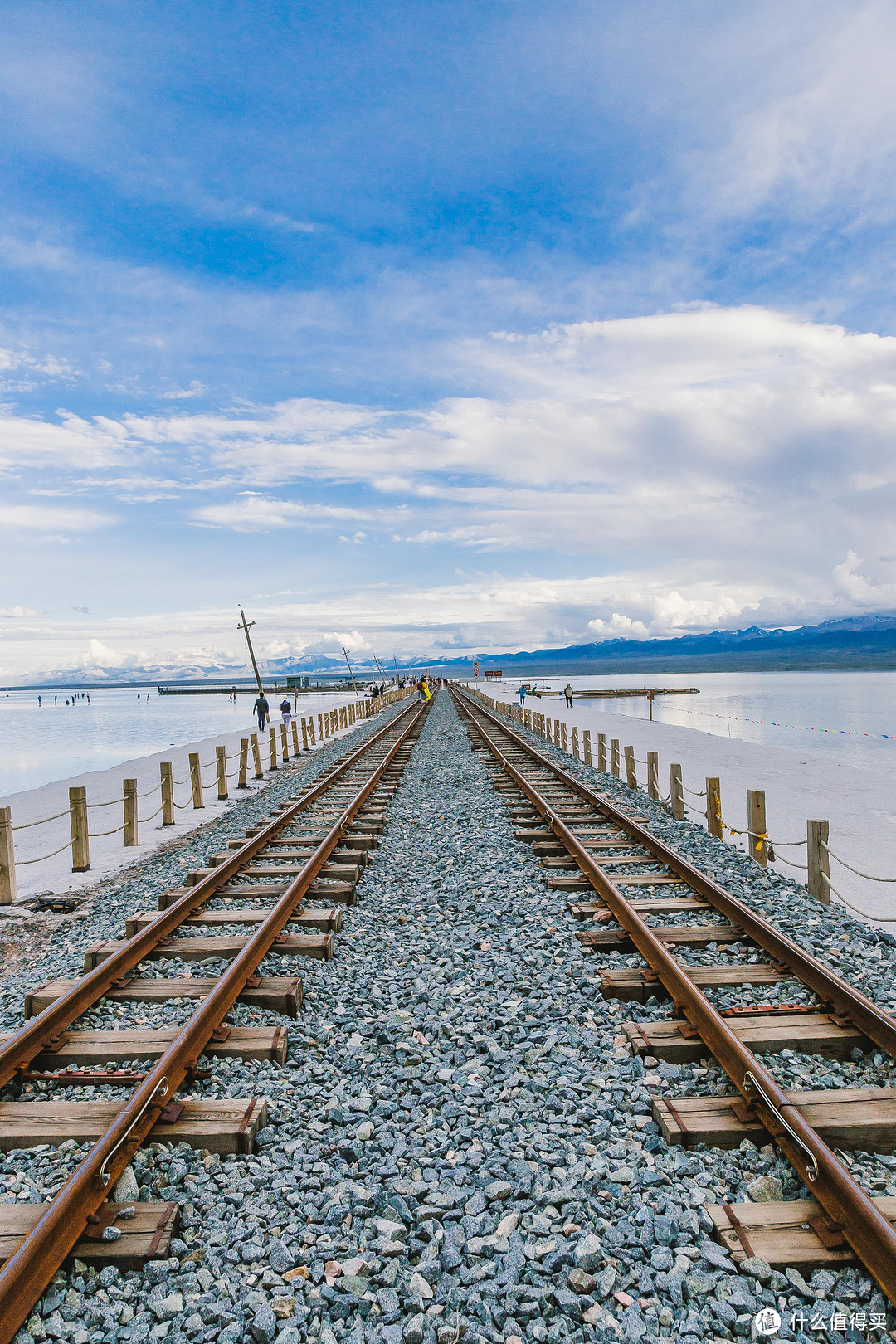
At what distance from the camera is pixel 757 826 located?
30.5ft

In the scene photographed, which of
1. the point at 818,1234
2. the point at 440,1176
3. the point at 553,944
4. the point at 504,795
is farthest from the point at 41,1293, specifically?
the point at 504,795

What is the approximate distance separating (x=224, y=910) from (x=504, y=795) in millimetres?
6968

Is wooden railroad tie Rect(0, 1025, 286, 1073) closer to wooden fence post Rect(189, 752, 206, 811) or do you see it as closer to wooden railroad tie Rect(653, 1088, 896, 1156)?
wooden railroad tie Rect(653, 1088, 896, 1156)

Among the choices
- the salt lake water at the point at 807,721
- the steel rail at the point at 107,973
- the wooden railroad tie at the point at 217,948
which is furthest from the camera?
the salt lake water at the point at 807,721

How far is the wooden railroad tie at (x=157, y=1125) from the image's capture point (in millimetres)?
3527

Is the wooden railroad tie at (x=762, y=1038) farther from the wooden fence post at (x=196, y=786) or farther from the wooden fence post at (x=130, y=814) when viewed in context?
the wooden fence post at (x=196, y=786)

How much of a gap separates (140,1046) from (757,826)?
7416mm

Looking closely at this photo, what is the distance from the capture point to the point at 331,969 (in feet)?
18.6

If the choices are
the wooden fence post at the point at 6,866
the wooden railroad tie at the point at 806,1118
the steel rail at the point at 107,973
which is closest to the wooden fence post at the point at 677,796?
the steel rail at the point at 107,973

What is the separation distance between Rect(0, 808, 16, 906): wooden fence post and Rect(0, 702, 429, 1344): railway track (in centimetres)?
231

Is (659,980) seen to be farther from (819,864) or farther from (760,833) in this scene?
(760,833)

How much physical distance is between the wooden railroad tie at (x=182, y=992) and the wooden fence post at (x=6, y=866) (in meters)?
3.83

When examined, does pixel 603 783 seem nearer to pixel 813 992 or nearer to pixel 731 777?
pixel 731 777

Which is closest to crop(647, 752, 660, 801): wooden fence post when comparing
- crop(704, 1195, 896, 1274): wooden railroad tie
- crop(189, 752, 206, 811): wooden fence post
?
crop(189, 752, 206, 811): wooden fence post
